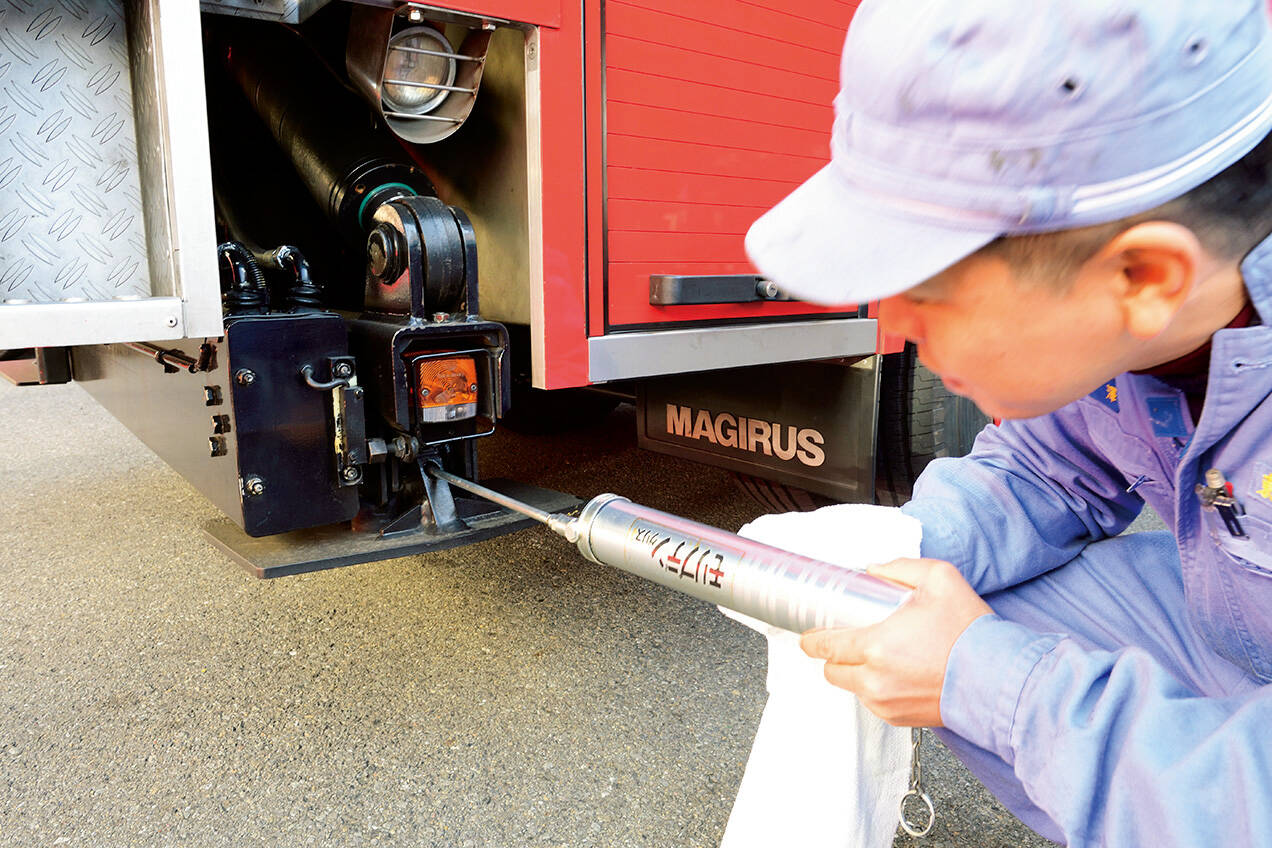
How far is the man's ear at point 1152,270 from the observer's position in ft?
1.92

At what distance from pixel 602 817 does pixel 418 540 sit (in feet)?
1.81

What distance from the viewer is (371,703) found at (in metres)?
1.64

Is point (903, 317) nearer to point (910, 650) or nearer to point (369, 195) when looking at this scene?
point (910, 650)

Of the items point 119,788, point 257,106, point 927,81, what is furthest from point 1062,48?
point 257,106

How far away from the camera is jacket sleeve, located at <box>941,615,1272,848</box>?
620 mm

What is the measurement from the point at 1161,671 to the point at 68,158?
1.51 meters

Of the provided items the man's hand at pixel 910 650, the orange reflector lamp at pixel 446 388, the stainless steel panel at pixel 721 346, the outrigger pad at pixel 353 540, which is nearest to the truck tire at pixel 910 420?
the stainless steel panel at pixel 721 346

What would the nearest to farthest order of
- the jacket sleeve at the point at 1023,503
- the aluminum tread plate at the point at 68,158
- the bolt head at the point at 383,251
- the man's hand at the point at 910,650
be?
the man's hand at the point at 910,650 → the jacket sleeve at the point at 1023,503 → the aluminum tread plate at the point at 68,158 → the bolt head at the point at 383,251

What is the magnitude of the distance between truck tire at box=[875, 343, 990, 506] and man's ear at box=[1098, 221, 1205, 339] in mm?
1378

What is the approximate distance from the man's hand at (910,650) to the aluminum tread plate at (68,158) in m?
1.16

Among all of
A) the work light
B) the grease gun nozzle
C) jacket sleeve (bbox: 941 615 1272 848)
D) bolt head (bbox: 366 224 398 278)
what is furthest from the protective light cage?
jacket sleeve (bbox: 941 615 1272 848)

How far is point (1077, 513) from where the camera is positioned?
3.66ft

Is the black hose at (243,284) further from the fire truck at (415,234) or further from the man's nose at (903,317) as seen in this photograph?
the man's nose at (903,317)

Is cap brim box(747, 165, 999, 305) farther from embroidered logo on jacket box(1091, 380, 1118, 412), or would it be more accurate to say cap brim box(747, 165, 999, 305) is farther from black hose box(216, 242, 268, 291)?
black hose box(216, 242, 268, 291)
